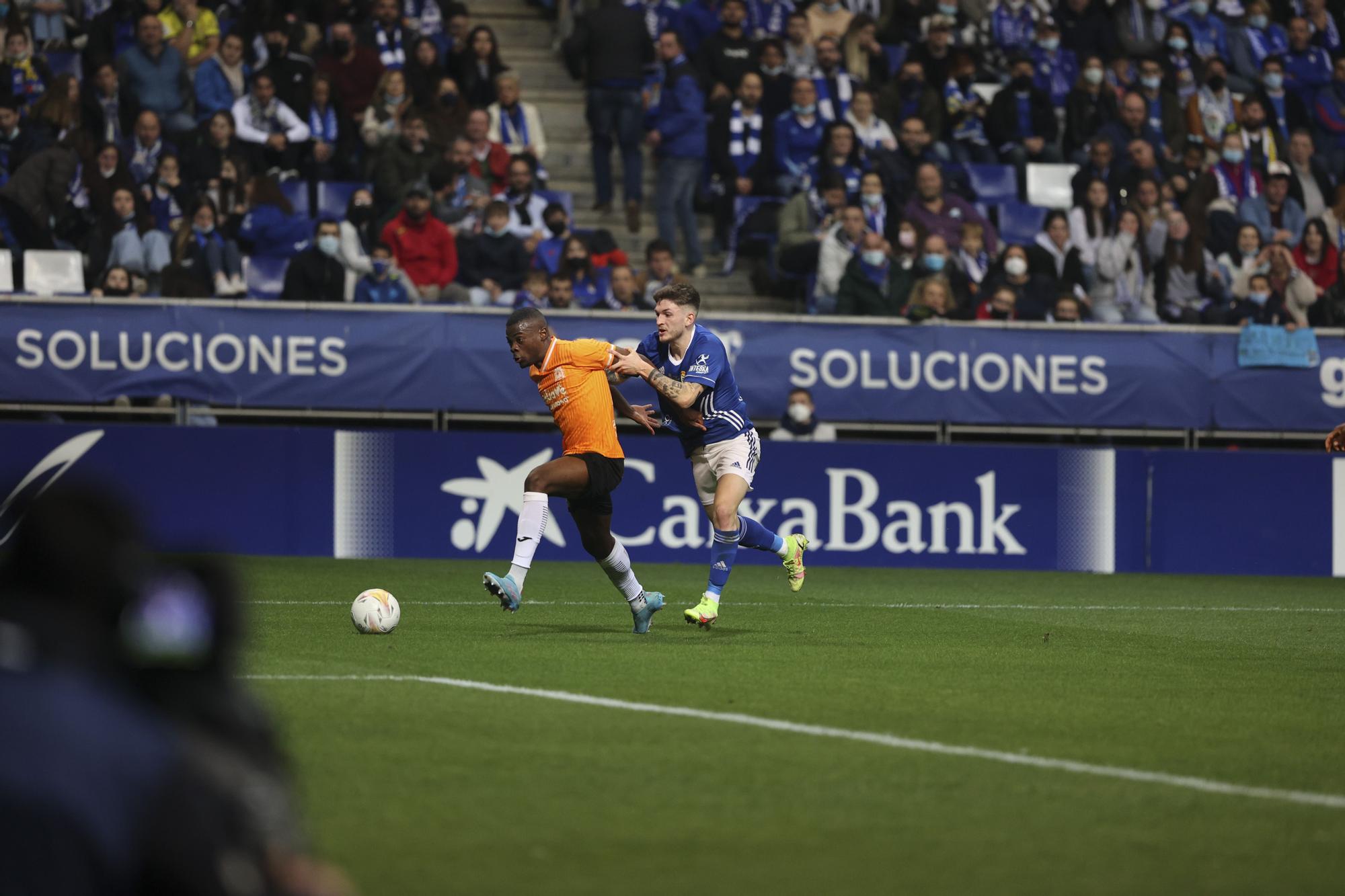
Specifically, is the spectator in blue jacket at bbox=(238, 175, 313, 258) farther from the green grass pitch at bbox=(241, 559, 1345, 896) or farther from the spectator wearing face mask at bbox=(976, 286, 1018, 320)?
the spectator wearing face mask at bbox=(976, 286, 1018, 320)

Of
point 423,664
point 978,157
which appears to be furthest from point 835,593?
point 978,157

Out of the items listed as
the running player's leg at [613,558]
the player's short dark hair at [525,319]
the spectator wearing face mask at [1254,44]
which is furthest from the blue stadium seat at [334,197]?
the spectator wearing face mask at [1254,44]

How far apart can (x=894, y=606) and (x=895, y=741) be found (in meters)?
7.61

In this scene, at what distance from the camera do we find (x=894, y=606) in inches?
599

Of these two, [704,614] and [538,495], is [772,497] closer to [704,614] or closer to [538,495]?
[704,614]

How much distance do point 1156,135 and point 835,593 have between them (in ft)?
34.7

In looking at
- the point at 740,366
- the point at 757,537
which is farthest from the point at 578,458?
the point at 740,366

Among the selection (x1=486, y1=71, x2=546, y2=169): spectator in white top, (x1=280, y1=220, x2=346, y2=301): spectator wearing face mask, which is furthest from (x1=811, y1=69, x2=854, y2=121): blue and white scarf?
(x1=280, y1=220, x2=346, y2=301): spectator wearing face mask

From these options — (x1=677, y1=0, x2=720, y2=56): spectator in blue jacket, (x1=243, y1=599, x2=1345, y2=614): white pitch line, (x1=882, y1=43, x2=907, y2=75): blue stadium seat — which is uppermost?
(x1=677, y1=0, x2=720, y2=56): spectator in blue jacket

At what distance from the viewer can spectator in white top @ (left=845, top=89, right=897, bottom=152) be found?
2303cm

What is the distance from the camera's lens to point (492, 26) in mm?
25906

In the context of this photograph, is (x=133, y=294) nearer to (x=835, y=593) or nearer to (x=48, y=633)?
(x=835, y=593)

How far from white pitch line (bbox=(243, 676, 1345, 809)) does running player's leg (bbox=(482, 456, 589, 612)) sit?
2632 millimetres

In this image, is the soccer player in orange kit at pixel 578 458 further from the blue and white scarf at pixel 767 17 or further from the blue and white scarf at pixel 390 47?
the blue and white scarf at pixel 767 17
